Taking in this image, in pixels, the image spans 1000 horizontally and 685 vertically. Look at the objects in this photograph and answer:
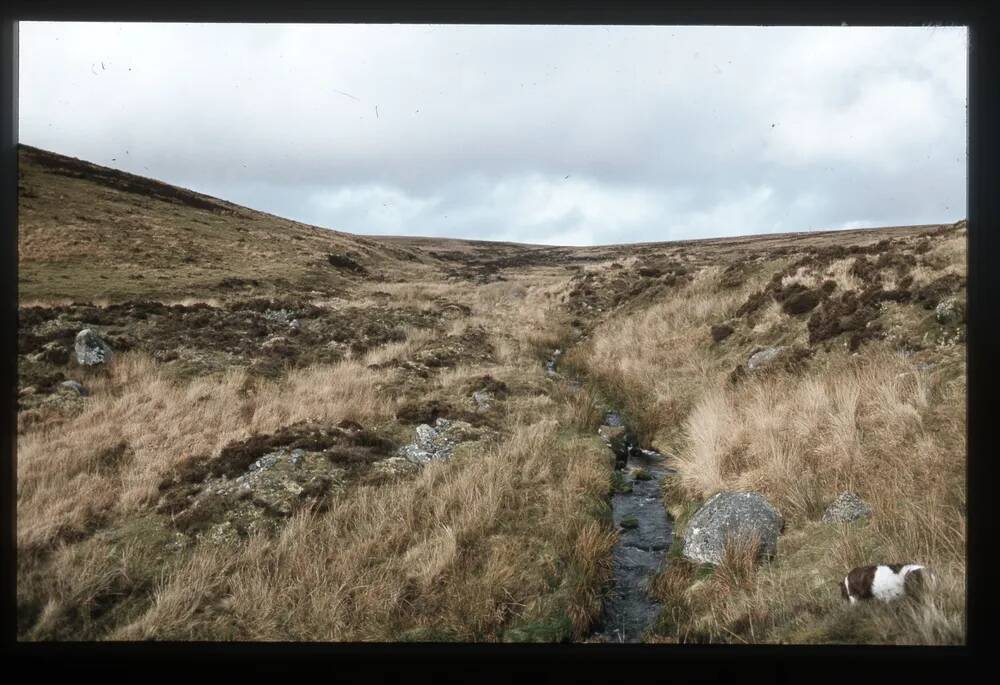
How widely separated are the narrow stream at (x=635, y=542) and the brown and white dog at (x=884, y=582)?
149 centimetres

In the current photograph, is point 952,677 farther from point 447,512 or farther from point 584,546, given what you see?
point 447,512

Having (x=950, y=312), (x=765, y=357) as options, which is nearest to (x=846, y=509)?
(x=950, y=312)

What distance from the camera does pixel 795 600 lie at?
3.58m

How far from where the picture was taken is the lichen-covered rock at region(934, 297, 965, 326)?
640 centimetres

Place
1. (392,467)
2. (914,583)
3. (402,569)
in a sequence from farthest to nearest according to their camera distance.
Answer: (392,467) < (402,569) < (914,583)

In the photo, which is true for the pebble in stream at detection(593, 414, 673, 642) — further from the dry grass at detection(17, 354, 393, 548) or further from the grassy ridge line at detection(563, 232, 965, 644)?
the dry grass at detection(17, 354, 393, 548)

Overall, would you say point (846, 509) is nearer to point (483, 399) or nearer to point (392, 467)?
point (392, 467)

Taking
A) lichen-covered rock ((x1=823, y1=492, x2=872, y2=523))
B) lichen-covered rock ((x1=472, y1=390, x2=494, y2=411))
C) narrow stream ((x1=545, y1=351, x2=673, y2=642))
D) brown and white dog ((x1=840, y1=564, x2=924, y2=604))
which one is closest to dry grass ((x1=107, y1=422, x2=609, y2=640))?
narrow stream ((x1=545, y1=351, x2=673, y2=642))

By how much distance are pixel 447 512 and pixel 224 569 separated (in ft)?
6.40

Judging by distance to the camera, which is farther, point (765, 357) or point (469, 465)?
point (765, 357)

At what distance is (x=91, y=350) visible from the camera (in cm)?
855

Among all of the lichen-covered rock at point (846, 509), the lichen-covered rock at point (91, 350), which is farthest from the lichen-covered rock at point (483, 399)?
the lichen-covered rock at point (91, 350)

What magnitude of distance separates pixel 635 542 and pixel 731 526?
1134 millimetres

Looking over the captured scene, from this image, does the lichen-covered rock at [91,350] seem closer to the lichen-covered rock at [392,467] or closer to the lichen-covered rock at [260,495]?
the lichen-covered rock at [260,495]
